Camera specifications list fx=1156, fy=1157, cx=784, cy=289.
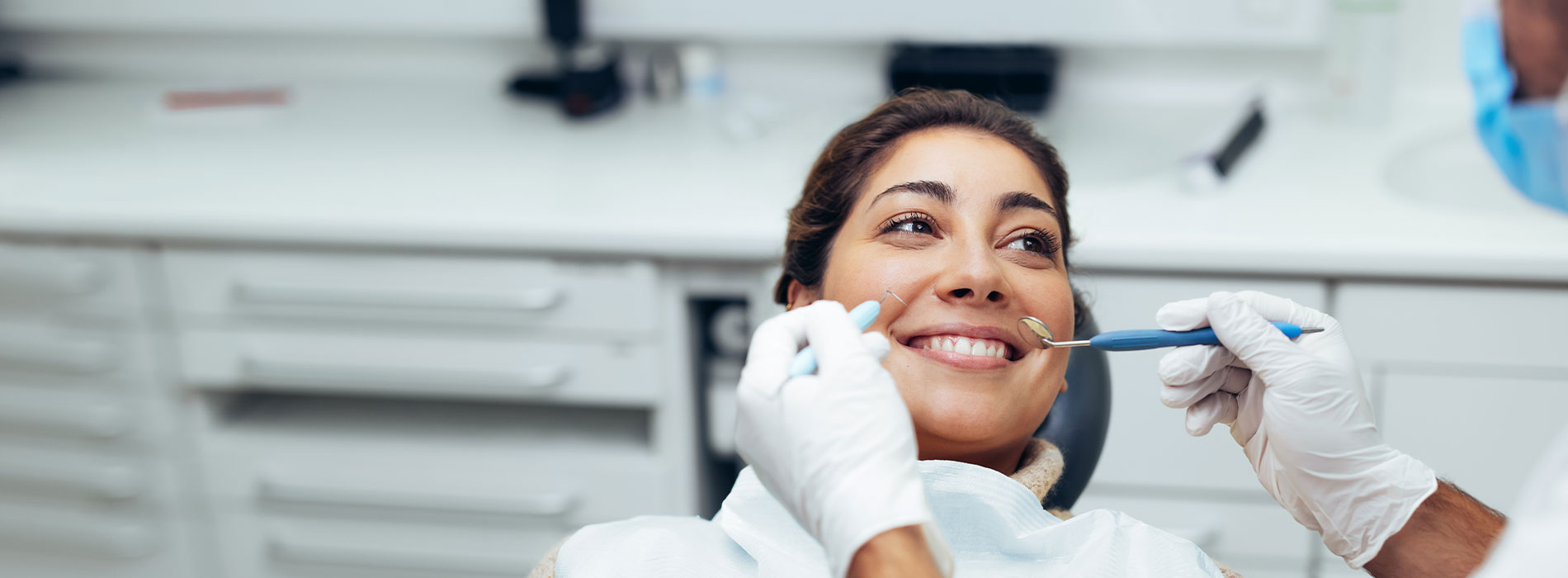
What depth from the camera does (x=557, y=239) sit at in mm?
1640

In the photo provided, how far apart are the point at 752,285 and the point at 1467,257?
37.2 inches

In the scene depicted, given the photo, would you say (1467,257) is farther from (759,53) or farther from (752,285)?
(759,53)

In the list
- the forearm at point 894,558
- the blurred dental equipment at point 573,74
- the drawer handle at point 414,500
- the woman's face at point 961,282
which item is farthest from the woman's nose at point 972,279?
the blurred dental equipment at point 573,74

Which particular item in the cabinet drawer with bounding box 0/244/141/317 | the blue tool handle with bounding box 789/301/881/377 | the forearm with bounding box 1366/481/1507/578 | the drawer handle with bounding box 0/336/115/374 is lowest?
the forearm with bounding box 1366/481/1507/578

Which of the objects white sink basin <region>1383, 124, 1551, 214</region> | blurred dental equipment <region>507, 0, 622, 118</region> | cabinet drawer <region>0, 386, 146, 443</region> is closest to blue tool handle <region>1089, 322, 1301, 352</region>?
white sink basin <region>1383, 124, 1551, 214</region>

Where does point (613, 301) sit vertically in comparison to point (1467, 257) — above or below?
above

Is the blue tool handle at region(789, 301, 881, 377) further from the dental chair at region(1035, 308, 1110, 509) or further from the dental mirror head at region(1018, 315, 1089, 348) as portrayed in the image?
the dental chair at region(1035, 308, 1110, 509)

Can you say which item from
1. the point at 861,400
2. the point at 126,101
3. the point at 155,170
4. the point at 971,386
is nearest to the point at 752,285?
the point at 971,386

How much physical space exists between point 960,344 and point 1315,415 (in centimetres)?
31

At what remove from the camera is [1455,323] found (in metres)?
1.54

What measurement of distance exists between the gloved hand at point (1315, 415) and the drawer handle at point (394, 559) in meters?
1.19

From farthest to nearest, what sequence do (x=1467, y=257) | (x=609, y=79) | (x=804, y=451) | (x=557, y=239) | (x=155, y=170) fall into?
(x=609, y=79) → (x=155, y=170) → (x=557, y=239) → (x=1467, y=257) → (x=804, y=451)

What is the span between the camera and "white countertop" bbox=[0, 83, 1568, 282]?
1.54 meters

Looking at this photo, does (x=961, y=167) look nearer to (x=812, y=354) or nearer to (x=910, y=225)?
(x=910, y=225)
